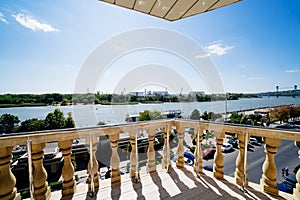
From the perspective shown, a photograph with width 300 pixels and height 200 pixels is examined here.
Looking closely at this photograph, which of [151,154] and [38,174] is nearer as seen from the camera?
[38,174]

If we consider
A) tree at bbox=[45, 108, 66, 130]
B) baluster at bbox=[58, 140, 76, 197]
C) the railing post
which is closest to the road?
the railing post

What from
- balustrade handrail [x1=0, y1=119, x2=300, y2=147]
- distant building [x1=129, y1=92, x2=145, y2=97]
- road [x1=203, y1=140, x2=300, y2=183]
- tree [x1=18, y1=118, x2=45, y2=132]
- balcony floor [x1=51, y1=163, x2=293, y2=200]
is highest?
distant building [x1=129, y1=92, x2=145, y2=97]

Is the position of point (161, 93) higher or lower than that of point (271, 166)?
higher

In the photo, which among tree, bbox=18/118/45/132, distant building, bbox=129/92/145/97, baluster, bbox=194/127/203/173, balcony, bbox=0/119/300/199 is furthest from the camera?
tree, bbox=18/118/45/132

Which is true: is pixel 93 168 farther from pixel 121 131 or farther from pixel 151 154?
pixel 151 154

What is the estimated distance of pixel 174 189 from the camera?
1.59 meters

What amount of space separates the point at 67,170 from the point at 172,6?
179 cm

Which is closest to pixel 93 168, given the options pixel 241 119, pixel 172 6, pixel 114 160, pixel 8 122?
pixel 114 160

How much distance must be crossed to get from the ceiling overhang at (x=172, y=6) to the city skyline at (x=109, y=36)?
678 mm

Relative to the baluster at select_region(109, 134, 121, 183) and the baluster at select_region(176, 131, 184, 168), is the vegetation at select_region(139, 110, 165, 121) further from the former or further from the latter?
the baluster at select_region(109, 134, 121, 183)

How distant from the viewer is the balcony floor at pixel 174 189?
4.76 ft

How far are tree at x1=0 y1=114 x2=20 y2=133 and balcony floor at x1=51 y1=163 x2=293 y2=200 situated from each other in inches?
619

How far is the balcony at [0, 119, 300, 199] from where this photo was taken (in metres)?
1.22

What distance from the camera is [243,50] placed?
7051 millimetres
